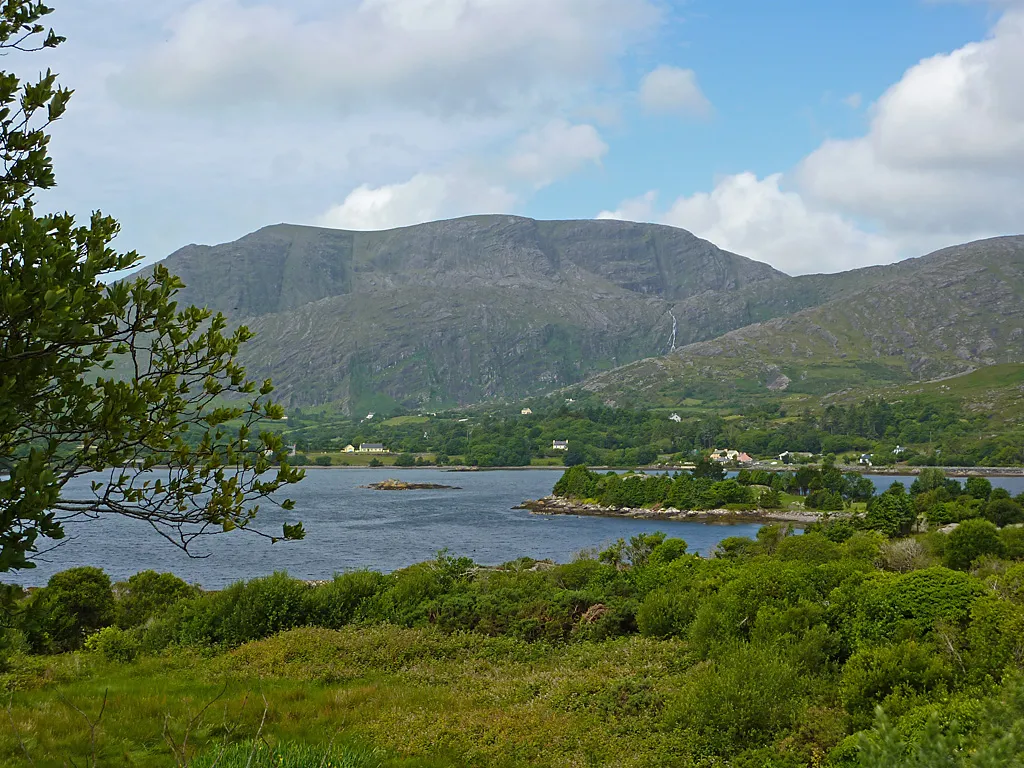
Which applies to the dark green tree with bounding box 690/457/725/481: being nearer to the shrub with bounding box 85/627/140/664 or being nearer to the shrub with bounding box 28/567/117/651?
the shrub with bounding box 28/567/117/651

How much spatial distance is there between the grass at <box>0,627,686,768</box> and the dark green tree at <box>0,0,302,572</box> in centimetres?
361

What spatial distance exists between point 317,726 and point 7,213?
10.2 meters

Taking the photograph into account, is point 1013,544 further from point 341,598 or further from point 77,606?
point 77,606

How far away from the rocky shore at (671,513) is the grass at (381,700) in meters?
93.2

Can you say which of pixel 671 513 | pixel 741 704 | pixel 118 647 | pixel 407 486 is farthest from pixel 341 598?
pixel 407 486

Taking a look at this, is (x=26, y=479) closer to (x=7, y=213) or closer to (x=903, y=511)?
(x=7, y=213)

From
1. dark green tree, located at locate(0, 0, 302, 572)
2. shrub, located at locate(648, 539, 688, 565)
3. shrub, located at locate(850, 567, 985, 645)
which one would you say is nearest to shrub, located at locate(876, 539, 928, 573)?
shrub, located at locate(648, 539, 688, 565)

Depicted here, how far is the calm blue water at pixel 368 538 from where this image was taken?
69.6 meters

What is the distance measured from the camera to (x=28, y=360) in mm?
5355

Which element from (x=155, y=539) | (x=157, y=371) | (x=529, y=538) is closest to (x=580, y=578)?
(x=157, y=371)

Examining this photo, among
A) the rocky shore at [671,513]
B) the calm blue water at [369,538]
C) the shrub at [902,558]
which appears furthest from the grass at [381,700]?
the rocky shore at [671,513]

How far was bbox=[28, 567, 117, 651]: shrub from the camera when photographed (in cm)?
2578

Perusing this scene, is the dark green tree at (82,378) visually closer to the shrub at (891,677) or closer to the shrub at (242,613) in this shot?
the shrub at (891,677)

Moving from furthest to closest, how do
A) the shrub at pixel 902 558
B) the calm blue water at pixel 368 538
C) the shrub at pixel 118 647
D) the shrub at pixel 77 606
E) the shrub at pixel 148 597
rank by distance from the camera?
the calm blue water at pixel 368 538 < the shrub at pixel 902 558 < the shrub at pixel 148 597 < the shrub at pixel 77 606 < the shrub at pixel 118 647
